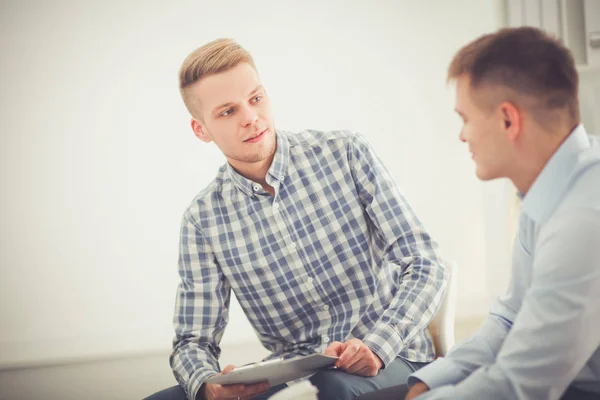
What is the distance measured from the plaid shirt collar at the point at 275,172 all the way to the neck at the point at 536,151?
32.0 inches

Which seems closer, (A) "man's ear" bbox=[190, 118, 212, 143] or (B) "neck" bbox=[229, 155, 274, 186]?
(B) "neck" bbox=[229, 155, 274, 186]

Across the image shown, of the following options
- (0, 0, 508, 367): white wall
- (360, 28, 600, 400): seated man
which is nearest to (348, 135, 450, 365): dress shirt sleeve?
(360, 28, 600, 400): seated man

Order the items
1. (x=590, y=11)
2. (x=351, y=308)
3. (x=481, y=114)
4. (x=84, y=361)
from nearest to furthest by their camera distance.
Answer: (x=481, y=114) < (x=351, y=308) < (x=590, y=11) < (x=84, y=361)

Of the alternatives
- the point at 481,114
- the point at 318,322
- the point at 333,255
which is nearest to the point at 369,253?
the point at 333,255

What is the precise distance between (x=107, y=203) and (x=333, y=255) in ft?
4.58

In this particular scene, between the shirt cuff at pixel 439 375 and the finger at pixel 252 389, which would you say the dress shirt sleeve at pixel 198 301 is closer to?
the finger at pixel 252 389

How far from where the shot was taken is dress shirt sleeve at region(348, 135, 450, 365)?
152cm

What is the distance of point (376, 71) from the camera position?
2848 millimetres

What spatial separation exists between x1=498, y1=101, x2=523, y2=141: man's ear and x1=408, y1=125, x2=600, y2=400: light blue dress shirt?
70 mm

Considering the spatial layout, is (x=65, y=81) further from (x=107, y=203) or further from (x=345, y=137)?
(x=345, y=137)

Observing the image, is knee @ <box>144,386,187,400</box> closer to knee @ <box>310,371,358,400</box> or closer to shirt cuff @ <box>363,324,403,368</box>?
knee @ <box>310,371,358,400</box>

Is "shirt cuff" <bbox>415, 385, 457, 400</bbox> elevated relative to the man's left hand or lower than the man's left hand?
elevated

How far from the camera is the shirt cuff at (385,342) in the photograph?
1.48 meters

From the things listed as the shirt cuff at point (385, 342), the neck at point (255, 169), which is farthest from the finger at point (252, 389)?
the neck at point (255, 169)
